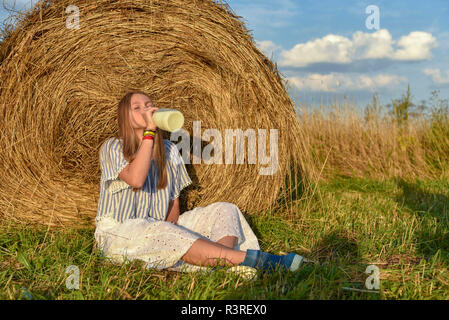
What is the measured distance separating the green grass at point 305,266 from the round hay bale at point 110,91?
326 mm

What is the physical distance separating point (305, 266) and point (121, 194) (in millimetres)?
1170

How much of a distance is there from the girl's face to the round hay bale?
53 cm

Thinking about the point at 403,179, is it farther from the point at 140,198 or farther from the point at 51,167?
the point at 51,167

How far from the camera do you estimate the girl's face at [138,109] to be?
252 cm

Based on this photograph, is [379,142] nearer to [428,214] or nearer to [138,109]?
[428,214]

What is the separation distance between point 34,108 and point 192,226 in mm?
1376

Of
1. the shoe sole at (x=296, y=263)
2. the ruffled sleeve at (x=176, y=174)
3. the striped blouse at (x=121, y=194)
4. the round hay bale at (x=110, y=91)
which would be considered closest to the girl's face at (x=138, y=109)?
the striped blouse at (x=121, y=194)

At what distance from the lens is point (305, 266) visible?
6.94 feet

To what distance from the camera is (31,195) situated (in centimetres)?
298

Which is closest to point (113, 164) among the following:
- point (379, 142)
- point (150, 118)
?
point (150, 118)

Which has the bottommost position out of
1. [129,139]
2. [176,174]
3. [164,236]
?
[164,236]

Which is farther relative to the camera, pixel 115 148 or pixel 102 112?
pixel 102 112

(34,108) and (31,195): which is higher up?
(34,108)

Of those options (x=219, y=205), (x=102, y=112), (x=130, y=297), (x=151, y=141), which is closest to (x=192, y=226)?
(x=219, y=205)
